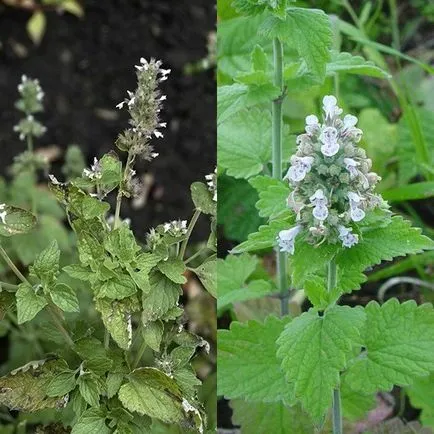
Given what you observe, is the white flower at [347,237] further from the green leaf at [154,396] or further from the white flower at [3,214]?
the white flower at [3,214]

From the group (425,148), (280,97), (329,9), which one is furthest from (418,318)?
(329,9)

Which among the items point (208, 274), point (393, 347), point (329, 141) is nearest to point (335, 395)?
point (393, 347)

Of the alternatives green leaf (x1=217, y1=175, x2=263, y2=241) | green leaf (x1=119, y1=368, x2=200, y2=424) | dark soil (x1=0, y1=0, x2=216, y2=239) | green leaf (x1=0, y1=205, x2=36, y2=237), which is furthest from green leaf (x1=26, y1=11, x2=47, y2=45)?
green leaf (x1=119, y1=368, x2=200, y2=424)

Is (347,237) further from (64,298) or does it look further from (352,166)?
(64,298)

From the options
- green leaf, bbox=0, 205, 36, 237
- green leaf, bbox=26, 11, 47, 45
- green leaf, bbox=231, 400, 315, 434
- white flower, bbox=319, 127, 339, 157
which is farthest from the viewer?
green leaf, bbox=26, 11, 47, 45

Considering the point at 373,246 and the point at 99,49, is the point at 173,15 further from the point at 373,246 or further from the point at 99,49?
the point at 373,246

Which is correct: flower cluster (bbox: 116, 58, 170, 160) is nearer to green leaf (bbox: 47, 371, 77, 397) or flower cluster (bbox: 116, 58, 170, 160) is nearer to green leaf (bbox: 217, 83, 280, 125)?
green leaf (bbox: 217, 83, 280, 125)
